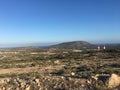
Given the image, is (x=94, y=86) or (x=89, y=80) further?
(x=89, y=80)

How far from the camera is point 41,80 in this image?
14.9m

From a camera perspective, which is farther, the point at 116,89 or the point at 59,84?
the point at 59,84

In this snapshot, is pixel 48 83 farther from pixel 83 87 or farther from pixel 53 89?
pixel 83 87

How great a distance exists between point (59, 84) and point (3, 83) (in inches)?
145

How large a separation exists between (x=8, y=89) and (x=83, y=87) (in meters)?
4.43

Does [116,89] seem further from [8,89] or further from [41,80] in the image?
[8,89]

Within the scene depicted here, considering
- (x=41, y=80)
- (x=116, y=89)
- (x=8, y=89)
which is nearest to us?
(x=116, y=89)

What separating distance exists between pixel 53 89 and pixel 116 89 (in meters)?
3.54

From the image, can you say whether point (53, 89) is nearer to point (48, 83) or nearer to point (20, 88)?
point (48, 83)

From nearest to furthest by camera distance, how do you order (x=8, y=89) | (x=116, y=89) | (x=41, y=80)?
(x=116, y=89) → (x=8, y=89) → (x=41, y=80)

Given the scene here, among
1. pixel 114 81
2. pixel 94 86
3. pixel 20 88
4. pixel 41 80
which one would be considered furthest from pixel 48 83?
pixel 114 81

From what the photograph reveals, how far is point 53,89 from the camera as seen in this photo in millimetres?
13602

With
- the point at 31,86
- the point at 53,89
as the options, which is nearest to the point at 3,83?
the point at 31,86

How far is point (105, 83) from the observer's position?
540 inches
